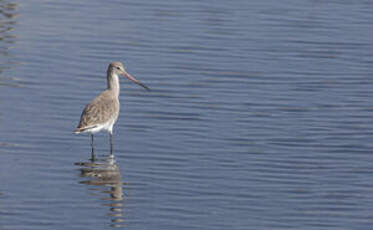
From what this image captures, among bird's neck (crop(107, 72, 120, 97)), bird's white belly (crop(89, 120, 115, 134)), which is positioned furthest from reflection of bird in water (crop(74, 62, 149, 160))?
bird's neck (crop(107, 72, 120, 97))

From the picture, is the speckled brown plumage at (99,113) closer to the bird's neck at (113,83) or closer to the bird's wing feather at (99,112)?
the bird's wing feather at (99,112)

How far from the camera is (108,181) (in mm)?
16266

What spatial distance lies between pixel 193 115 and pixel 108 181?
4396 millimetres

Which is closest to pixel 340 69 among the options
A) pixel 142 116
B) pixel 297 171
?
pixel 142 116

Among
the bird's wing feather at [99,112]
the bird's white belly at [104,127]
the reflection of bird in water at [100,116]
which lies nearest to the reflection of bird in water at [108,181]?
→ the reflection of bird in water at [100,116]

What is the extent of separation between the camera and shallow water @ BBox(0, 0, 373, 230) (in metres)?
15.1

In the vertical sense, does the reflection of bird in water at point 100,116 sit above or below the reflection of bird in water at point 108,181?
above

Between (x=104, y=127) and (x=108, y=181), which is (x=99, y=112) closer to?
(x=104, y=127)

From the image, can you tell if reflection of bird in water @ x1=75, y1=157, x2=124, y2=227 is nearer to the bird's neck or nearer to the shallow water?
the shallow water

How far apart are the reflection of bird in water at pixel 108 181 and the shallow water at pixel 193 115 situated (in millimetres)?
41

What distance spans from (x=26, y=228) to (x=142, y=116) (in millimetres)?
6707

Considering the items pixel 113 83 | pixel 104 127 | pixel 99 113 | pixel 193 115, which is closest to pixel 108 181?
pixel 104 127

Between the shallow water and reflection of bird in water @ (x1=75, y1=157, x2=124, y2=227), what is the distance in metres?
0.04

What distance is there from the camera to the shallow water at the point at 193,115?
15055mm
